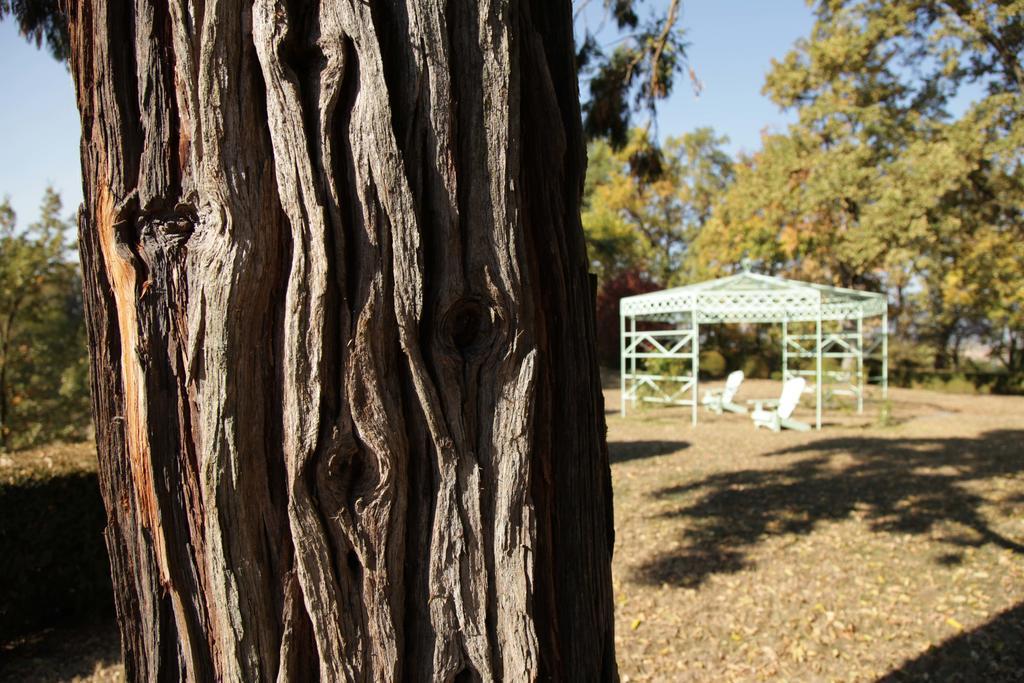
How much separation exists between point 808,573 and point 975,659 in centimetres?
143

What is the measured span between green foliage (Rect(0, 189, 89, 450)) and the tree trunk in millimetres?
11561

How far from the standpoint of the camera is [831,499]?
23.7ft

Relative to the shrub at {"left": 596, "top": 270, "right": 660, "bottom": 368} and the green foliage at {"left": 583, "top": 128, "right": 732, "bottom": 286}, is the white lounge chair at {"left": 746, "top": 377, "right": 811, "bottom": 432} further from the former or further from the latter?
the green foliage at {"left": 583, "top": 128, "right": 732, "bottom": 286}

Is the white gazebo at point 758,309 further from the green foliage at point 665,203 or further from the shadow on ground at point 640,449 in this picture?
the green foliage at point 665,203

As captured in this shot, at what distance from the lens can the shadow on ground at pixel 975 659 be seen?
11.9ft

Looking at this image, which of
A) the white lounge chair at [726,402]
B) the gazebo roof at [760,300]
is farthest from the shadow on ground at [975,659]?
the white lounge chair at [726,402]

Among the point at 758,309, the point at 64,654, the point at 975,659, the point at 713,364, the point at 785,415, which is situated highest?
the point at 758,309

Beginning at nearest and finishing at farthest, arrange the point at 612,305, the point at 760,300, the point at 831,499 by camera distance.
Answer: the point at 831,499, the point at 760,300, the point at 612,305

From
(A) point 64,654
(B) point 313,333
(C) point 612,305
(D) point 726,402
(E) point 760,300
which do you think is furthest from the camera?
(C) point 612,305

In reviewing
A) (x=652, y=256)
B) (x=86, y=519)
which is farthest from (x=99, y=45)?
(x=652, y=256)

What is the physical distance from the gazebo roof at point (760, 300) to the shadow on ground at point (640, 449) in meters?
3.72

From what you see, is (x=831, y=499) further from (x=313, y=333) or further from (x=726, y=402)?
(x=726, y=402)

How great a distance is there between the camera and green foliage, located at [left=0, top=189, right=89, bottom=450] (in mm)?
11039

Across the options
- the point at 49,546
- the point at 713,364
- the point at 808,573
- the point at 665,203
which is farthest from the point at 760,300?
the point at 665,203
